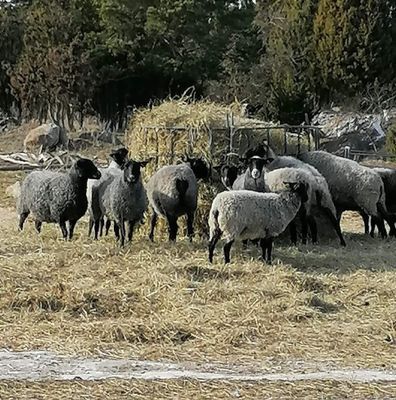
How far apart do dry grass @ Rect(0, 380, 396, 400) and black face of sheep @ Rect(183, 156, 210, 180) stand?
6185 mm

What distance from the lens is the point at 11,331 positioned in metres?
7.24

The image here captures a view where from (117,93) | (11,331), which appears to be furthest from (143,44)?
(11,331)

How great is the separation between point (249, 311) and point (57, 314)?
5.86 ft

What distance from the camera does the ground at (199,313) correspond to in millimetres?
5902

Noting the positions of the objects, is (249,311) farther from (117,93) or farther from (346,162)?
(117,93)

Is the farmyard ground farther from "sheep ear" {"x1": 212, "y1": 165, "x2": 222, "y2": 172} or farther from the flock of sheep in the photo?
"sheep ear" {"x1": 212, "y1": 165, "x2": 222, "y2": 172}

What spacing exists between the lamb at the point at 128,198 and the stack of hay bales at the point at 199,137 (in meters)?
1.29

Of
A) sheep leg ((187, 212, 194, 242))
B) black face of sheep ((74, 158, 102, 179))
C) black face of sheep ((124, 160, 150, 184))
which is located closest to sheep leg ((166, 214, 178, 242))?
sheep leg ((187, 212, 194, 242))

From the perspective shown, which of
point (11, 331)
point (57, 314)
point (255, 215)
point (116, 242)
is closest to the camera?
point (11, 331)

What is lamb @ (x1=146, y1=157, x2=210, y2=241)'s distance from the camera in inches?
445

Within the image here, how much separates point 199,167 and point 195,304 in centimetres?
407

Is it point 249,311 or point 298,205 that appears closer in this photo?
point 249,311

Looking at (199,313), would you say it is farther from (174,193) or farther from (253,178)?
(253,178)

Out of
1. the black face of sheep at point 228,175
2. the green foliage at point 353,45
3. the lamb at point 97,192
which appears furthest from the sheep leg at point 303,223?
the green foliage at point 353,45
